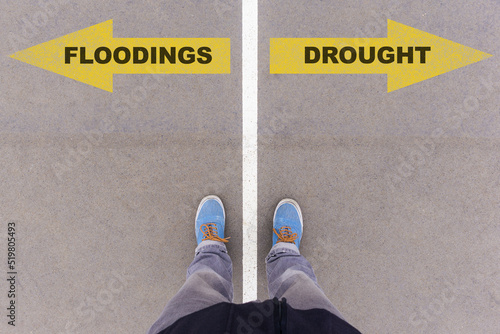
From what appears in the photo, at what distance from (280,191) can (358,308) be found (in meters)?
1.10

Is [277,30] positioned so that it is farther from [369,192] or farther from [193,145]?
[369,192]

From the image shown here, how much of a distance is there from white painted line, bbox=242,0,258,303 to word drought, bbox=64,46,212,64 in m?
0.32

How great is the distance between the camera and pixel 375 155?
7.52 feet

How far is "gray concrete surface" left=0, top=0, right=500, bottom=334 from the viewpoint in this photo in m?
2.29

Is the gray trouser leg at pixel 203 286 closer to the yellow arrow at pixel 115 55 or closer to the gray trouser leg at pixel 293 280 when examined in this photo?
the gray trouser leg at pixel 293 280

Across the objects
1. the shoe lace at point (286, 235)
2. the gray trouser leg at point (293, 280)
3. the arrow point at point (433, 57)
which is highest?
the arrow point at point (433, 57)

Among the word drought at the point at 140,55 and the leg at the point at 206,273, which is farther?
the word drought at the point at 140,55

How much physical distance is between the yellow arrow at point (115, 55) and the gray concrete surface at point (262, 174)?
9 centimetres

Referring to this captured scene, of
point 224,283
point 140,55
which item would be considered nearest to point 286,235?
point 224,283

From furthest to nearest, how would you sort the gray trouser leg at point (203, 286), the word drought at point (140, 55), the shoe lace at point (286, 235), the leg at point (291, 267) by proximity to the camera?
the word drought at point (140, 55), the shoe lace at point (286, 235), the leg at point (291, 267), the gray trouser leg at point (203, 286)

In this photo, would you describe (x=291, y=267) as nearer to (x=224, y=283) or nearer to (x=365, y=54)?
(x=224, y=283)

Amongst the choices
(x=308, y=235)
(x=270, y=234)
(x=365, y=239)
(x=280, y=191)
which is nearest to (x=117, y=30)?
(x=280, y=191)

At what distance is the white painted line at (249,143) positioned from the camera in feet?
7.53

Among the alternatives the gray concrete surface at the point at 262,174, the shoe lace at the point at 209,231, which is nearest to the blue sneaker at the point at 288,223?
the gray concrete surface at the point at 262,174
